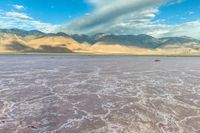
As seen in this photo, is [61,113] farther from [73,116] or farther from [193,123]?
[193,123]

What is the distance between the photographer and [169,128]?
11.8 metres

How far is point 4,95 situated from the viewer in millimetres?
19609

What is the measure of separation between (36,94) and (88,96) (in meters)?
5.43

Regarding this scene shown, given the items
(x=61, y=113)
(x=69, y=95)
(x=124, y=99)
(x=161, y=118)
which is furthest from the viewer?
(x=69, y=95)

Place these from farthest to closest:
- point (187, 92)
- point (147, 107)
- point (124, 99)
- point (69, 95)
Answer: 1. point (187, 92)
2. point (69, 95)
3. point (124, 99)
4. point (147, 107)

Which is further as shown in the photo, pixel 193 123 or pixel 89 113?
pixel 89 113

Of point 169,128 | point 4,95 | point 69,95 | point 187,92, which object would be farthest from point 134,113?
point 4,95

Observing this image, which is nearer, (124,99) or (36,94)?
(124,99)

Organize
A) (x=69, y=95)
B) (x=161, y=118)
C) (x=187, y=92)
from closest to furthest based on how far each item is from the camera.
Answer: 1. (x=161, y=118)
2. (x=69, y=95)
3. (x=187, y=92)

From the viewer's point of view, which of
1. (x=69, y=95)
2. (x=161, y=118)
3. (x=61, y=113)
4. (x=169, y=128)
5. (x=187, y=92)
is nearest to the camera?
(x=169, y=128)

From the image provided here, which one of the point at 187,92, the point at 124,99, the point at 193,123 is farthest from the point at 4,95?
the point at 187,92

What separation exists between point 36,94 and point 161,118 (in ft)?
41.9

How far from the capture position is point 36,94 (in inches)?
803

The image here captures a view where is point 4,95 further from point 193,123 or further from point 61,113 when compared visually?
point 193,123
